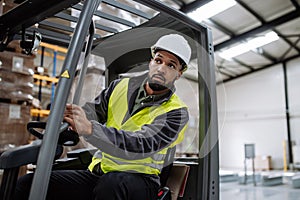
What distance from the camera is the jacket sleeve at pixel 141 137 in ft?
4.54

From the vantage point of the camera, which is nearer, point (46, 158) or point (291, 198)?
point (46, 158)

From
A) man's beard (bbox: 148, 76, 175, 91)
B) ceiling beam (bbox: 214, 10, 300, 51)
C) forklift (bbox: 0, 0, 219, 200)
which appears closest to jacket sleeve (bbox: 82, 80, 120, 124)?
forklift (bbox: 0, 0, 219, 200)

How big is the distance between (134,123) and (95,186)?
0.40 meters

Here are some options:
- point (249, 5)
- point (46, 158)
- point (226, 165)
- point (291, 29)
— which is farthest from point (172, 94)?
point (226, 165)

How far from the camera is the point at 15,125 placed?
10.8ft

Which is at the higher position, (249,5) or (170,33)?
(249,5)

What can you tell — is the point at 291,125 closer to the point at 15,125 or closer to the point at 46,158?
the point at 15,125

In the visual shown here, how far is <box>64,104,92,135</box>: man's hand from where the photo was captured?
130cm

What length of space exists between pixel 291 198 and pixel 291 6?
248 inches

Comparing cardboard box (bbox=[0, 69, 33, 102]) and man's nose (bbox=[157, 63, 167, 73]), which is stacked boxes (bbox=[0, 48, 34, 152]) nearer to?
cardboard box (bbox=[0, 69, 33, 102])

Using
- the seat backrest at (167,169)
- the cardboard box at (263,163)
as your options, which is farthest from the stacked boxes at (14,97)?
the cardboard box at (263,163)

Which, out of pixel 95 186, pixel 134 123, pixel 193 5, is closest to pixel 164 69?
pixel 134 123

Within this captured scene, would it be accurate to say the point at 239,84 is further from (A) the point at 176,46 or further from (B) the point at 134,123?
(B) the point at 134,123

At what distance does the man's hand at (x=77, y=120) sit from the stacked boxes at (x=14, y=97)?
7.32 ft
